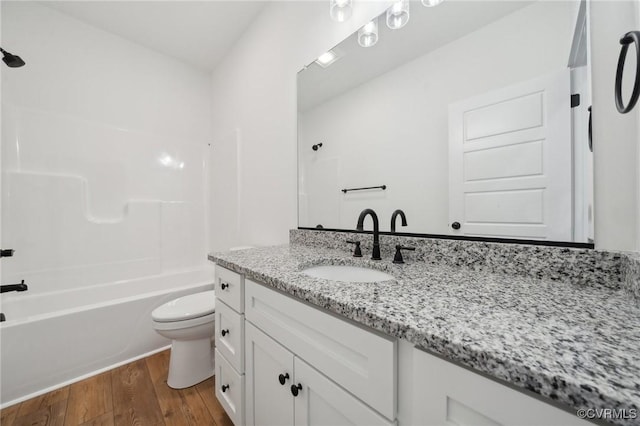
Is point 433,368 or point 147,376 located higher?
point 433,368

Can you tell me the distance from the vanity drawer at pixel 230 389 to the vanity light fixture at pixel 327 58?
1657 mm

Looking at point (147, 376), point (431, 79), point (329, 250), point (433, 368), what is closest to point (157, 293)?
point (147, 376)

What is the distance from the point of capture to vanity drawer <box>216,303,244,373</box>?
99 cm

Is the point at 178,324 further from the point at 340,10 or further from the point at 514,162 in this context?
the point at 340,10

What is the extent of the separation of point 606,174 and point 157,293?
2460 millimetres

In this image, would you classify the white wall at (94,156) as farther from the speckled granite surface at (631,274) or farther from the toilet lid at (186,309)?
the speckled granite surface at (631,274)

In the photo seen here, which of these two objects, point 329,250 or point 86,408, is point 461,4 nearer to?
point 329,250

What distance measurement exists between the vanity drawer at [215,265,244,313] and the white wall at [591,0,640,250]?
1168 mm

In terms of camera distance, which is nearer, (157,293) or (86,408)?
(86,408)

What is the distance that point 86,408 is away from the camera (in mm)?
1284

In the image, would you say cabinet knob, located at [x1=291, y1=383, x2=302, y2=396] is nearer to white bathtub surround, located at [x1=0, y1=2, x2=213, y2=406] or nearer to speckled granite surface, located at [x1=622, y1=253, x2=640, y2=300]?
speckled granite surface, located at [x1=622, y1=253, x2=640, y2=300]

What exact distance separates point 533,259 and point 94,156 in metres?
2.93

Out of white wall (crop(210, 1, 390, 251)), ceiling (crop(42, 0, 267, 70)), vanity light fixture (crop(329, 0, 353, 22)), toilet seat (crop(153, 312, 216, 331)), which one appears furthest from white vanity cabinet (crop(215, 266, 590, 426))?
ceiling (crop(42, 0, 267, 70))

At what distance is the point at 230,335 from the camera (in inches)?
42.5
